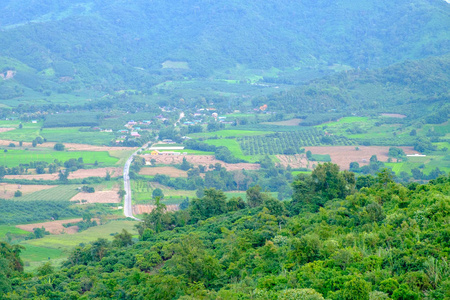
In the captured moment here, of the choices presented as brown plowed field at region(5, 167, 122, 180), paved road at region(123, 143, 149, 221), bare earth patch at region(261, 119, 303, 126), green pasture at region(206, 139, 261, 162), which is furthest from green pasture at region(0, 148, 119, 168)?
bare earth patch at region(261, 119, 303, 126)

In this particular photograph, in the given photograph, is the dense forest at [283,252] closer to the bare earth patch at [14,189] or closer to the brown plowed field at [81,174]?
the bare earth patch at [14,189]

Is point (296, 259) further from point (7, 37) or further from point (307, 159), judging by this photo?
point (7, 37)

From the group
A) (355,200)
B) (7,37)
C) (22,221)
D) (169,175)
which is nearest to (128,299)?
(355,200)

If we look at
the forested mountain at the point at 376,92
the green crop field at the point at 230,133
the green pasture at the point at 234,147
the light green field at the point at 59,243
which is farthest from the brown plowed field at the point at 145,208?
the forested mountain at the point at 376,92

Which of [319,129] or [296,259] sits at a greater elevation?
[319,129]

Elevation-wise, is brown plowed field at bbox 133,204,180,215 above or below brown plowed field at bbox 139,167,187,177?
below

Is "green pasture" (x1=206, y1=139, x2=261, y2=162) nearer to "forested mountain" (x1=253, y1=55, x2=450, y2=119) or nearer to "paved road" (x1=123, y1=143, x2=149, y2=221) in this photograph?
"paved road" (x1=123, y1=143, x2=149, y2=221)

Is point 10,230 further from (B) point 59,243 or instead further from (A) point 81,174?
(A) point 81,174

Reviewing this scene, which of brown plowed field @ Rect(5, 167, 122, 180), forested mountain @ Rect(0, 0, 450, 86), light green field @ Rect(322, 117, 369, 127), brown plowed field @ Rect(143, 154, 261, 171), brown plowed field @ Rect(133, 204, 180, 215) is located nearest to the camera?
brown plowed field @ Rect(133, 204, 180, 215)
